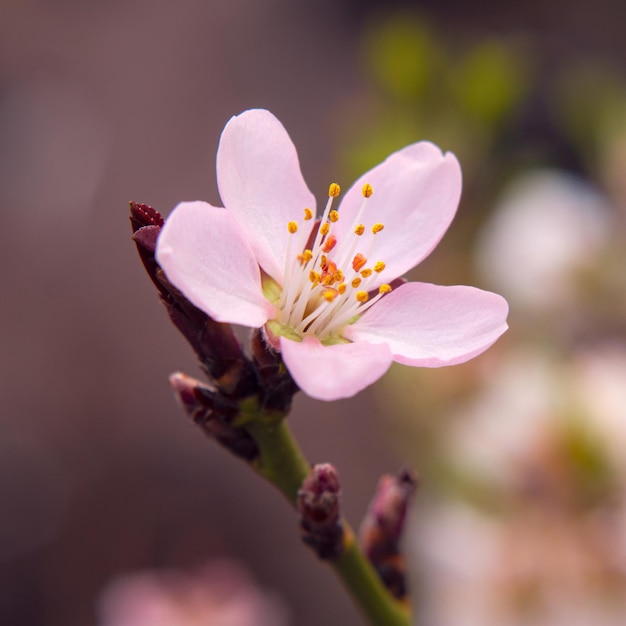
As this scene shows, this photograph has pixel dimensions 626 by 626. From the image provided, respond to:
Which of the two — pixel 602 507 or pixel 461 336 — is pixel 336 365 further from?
pixel 602 507

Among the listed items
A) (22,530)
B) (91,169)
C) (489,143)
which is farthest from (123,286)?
(489,143)

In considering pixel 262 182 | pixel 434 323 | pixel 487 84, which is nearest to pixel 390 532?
pixel 434 323

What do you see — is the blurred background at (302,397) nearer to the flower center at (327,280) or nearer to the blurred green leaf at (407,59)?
the blurred green leaf at (407,59)

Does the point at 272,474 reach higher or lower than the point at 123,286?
higher

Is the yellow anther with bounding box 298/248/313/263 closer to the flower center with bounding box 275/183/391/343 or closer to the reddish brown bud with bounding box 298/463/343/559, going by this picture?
the flower center with bounding box 275/183/391/343

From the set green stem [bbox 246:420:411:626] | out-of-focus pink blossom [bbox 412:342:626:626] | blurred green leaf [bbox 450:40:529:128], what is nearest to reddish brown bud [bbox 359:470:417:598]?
green stem [bbox 246:420:411:626]

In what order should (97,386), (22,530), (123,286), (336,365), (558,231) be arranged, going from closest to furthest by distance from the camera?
(336,365) → (558,231) → (22,530) → (97,386) → (123,286)
